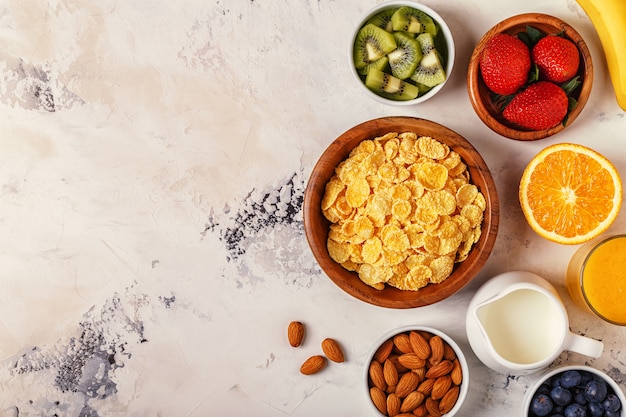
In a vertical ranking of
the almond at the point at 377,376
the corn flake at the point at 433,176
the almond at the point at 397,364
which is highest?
the corn flake at the point at 433,176

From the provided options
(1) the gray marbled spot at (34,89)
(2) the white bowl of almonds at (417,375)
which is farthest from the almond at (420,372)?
(1) the gray marbled spot at (34,89)

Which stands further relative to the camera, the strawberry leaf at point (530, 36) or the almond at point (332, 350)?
the almond at point (332, 350)

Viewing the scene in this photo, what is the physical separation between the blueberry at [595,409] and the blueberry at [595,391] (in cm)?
1

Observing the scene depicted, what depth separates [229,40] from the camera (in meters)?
1.65

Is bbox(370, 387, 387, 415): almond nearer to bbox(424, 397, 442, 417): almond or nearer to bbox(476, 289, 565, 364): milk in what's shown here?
bbox(424, 397, 442, 417): almond

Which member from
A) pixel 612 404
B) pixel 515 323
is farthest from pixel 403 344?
pixel 612 404

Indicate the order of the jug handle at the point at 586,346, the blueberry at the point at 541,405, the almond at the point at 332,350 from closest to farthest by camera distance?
1. the jug handle at the point at 586,346
2. the blueberry at the point at 541,405
3. the almond at the point at 332,350

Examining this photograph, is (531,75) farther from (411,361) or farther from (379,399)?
(379,399)

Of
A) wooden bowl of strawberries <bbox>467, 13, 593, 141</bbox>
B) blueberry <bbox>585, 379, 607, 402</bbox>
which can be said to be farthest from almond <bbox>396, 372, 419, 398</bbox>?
wooden bowl of strawberries <bbox>467, 13, 593, 141</bbox>

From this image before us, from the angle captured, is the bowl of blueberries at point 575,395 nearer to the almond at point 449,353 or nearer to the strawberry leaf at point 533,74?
the almond at point 449,353

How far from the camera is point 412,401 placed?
154cm

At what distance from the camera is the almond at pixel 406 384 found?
1544mm

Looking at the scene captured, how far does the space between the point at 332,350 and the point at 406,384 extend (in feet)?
0.64

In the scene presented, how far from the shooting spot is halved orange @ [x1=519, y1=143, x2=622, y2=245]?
144 centimetres
